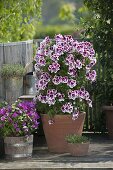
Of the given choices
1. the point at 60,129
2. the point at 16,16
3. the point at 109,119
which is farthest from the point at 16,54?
the point at 16,16

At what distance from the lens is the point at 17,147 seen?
22.1ft

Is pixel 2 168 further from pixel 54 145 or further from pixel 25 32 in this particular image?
pixel 25 32

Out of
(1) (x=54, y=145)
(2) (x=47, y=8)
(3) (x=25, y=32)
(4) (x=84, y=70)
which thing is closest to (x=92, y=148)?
(1) (x=54, y=145)

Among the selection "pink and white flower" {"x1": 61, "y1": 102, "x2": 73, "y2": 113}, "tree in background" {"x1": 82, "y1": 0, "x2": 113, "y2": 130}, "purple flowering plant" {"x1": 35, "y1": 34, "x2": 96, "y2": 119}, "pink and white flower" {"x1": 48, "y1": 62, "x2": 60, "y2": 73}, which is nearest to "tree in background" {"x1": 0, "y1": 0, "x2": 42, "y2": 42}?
"tree in background" {"x1": 82, "y1": 0, "x2": 113, "y2": 130}

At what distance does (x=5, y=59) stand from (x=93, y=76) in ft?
4.06

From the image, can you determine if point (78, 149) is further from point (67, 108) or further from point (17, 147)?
point (17, 147)

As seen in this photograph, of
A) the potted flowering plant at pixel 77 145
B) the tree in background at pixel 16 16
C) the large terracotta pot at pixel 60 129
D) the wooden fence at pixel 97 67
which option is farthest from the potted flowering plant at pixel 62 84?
the tree in background at pixel 16 16

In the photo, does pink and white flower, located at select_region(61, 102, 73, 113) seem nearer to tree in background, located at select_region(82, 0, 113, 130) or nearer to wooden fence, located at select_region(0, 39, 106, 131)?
wooden fence, located at select_region(0, 39, 106, 131)

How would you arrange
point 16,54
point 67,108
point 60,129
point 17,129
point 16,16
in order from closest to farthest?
point 17,129
point 67,108
point 60,129
point 16,54
point 16,16

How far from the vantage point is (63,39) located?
706 centimetres

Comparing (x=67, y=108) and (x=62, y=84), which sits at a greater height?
(x=62, y=84)

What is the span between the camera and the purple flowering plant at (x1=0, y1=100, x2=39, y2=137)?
666 centimetres

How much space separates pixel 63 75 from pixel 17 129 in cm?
90

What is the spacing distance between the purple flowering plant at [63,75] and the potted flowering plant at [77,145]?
274 mm
